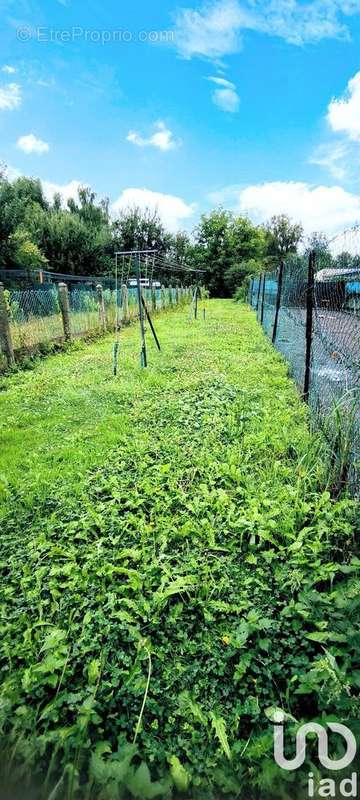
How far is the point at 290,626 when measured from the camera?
173 centimetres

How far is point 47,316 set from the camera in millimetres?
8148

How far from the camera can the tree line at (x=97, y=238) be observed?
18969 millimetres

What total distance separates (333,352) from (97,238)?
26983 millimetres

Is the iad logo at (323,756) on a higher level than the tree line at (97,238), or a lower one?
lower

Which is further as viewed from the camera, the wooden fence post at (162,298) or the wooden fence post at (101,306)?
the wooden fence post at (162,298)

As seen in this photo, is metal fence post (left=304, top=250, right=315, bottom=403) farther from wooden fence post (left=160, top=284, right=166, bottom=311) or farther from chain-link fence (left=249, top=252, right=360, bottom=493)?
wooden fence post (left=160, top=284, right=166, bottom=311)

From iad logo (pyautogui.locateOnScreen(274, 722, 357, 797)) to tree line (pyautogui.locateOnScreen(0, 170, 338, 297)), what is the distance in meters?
16.5

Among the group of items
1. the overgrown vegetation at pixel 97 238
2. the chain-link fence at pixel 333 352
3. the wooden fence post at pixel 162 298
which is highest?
the overgrown vegetation at pixel 97 238

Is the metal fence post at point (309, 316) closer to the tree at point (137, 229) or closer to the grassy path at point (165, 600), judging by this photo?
the grassy path at point (165, 600)

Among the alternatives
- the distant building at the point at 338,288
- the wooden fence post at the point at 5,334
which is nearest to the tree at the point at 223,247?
the wooden fence post at the point at 5,334

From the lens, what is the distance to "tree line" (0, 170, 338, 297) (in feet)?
62.2

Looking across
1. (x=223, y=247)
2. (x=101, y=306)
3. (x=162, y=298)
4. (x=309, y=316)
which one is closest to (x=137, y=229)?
(x=223, y=247)

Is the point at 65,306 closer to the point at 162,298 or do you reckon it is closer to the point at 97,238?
the point at 162,298

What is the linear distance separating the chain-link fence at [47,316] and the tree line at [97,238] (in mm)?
6332
